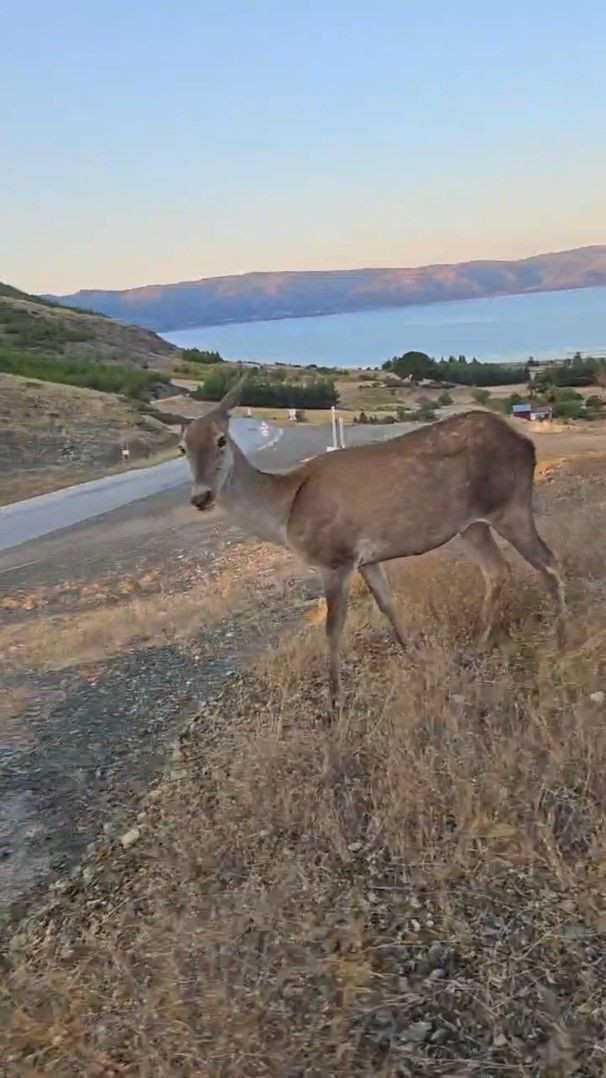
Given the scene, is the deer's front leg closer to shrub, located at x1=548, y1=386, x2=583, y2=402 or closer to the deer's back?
the deer's back

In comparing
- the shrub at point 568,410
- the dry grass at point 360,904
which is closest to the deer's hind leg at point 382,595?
the dry grass at point 360,904

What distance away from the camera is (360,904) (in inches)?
171

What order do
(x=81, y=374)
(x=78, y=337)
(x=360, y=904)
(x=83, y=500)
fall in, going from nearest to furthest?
(x=360, y=904) → (x=83, y=500) → (x=81, y=374) → (x=78, y=337)

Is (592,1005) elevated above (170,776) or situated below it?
above

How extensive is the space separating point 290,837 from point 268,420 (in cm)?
3791

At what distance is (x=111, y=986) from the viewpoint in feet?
13.3

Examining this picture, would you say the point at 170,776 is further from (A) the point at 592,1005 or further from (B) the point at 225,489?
(A) the point at 592,1005

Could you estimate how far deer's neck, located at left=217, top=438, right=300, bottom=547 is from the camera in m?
7.34

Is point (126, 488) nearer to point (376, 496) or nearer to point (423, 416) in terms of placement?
point (423, 416)

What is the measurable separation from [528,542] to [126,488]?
19.3 m

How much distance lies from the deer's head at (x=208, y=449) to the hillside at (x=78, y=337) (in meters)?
62.4

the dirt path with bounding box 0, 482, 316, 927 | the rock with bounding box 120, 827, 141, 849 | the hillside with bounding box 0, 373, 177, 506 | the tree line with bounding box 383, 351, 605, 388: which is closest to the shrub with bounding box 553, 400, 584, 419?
the tree line with bounding box 383, 351, 605, 388

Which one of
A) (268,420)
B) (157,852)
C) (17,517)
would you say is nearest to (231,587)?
(157,852)

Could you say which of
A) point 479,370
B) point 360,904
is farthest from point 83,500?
point 479,370
